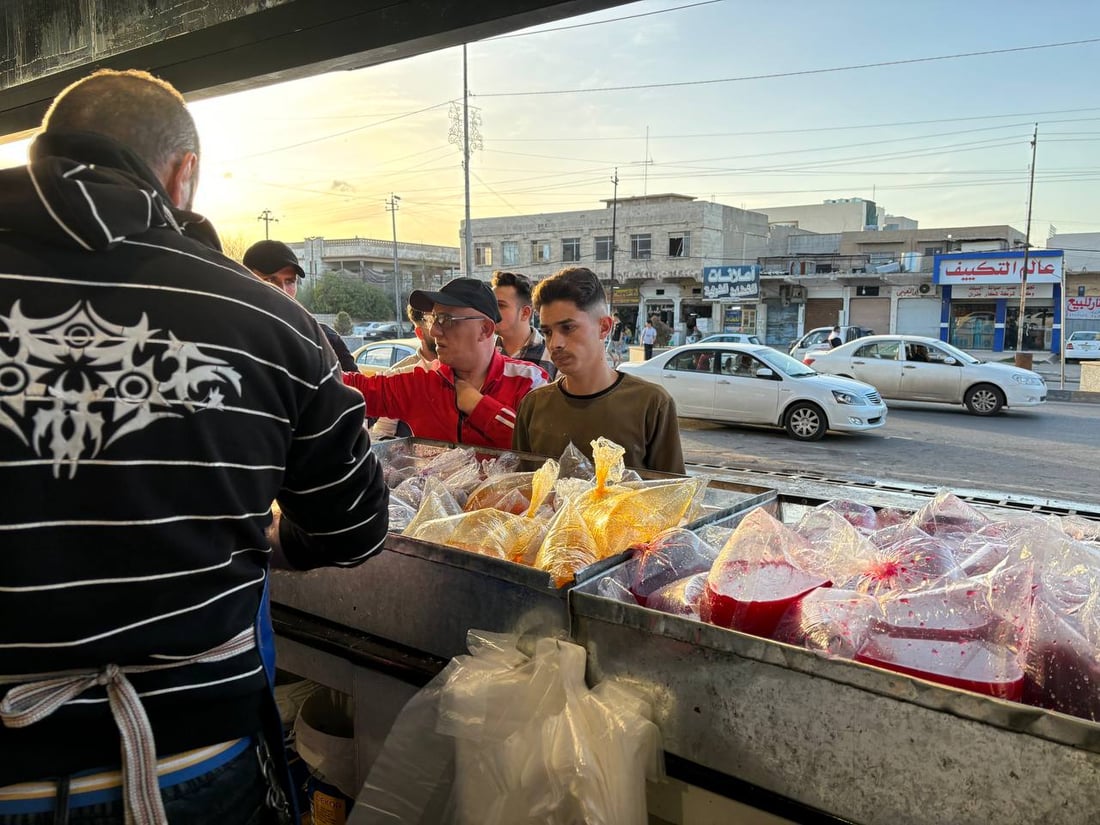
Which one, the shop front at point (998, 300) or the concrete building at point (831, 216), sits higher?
the concrete building at point (831, 216)

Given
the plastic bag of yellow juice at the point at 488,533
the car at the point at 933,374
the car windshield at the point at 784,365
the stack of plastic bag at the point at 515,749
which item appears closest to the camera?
the stack of plastic bag at the point at 515,749

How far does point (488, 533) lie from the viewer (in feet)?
6.57

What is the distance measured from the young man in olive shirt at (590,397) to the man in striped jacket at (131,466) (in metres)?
1.78

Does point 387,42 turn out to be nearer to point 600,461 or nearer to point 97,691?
point 600,461

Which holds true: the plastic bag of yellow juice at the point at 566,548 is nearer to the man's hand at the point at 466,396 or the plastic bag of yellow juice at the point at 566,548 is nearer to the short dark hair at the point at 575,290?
the short dark hair at the point at 575,290

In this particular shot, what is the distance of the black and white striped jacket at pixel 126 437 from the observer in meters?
1.04

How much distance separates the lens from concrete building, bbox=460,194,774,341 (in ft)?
127

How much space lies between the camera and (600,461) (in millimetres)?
2238

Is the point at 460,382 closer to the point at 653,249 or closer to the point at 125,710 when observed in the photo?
the point at 125,710

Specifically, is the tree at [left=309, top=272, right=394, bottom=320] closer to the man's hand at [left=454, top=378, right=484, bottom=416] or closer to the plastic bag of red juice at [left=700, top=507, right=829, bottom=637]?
the man's hand at [left=454, top=378, right=484, bottom=416]

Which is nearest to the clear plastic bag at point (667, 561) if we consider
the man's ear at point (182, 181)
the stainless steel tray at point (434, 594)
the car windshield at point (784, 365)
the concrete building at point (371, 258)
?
the stainless steel tray at point (434, 594)

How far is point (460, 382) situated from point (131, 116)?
7.53ft

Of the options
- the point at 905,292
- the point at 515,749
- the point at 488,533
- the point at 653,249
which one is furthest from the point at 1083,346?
the point at 515,749

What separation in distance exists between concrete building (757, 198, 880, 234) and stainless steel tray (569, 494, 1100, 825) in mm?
52403
